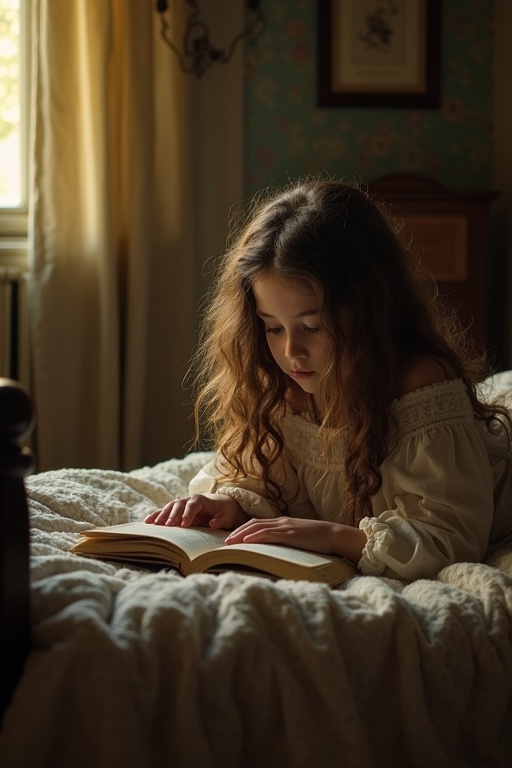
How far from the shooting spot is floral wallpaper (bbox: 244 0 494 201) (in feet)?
10.5

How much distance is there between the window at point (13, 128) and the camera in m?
3.09

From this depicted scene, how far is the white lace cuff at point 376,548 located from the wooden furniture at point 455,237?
1689 mm

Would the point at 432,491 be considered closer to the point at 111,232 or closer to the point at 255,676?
the point at 255,676

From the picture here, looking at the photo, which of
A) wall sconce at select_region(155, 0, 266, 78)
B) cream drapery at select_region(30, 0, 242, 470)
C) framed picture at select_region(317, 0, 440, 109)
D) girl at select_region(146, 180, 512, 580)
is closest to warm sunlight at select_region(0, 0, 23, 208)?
cream drapery at select_region(30, 0, 242, 470)

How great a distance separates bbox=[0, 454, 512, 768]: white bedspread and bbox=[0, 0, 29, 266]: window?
224 centimetres

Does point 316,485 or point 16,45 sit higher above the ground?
point 16,45

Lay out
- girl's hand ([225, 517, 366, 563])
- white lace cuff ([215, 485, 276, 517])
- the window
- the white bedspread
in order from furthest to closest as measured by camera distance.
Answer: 1. the window
2. white lace cuff ([215, 485, 276, 517])
3. girl's hand ([225, 517, 366, 563])
4. the white bedspread

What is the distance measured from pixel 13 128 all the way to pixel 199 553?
2341 millimetres

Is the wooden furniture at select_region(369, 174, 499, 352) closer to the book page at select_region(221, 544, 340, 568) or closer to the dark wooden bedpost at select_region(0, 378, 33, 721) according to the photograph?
the book page at select_region(221, 544, 340, 568)

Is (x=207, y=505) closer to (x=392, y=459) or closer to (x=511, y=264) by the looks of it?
(x=392, y=459)

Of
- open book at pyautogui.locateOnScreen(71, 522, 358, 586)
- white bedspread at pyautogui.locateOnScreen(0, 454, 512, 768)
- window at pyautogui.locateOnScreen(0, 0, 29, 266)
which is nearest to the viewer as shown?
white bedspread at pyautogui.locateOnScreen(0, 454, 512, 768)

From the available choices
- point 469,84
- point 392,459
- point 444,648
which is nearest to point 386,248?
point 392,459

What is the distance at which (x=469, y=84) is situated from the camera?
327cm

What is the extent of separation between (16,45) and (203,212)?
32.8 inches
